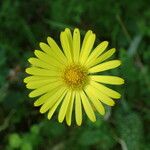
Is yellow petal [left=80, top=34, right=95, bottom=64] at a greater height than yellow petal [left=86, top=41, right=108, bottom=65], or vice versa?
yellow petal [left=80, top=34, right=95, bottom=64]

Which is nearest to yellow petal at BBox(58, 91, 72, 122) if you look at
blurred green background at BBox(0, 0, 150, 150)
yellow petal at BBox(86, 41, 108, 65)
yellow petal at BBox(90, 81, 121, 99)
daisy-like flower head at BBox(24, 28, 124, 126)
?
daisy-like flower head at BBox(24, 28, 124, 126)

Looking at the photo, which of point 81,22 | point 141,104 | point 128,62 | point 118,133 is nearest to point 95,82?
point 128,62

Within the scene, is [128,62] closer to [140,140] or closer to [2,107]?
[140,140]

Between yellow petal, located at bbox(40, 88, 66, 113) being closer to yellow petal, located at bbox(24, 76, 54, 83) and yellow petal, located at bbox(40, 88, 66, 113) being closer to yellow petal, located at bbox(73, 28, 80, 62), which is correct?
yellow petal, located at bbox(24, 76, 54, 83)

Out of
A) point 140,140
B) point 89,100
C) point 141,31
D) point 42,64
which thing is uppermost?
point 141,31

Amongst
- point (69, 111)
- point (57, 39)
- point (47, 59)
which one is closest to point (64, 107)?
point (69, 111)

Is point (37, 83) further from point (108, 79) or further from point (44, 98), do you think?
point (108, 79)

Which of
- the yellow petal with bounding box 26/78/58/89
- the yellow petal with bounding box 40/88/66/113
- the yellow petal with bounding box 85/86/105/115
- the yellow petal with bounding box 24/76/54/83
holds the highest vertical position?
the yellow petal with bounding box 24/76/54/83
